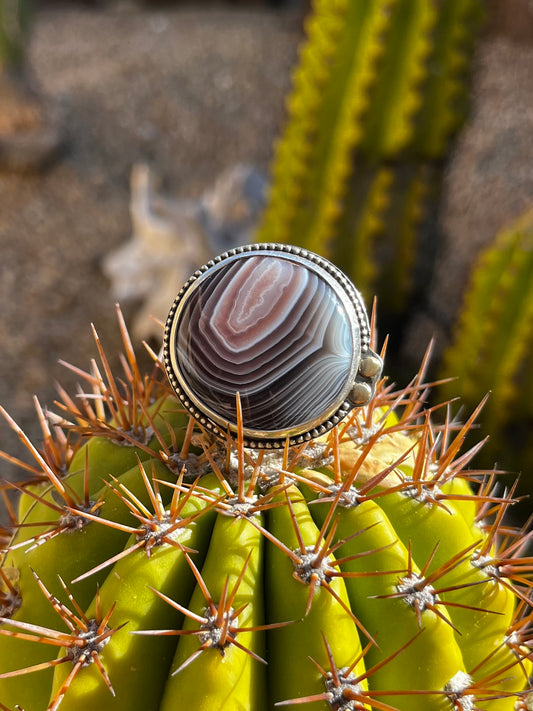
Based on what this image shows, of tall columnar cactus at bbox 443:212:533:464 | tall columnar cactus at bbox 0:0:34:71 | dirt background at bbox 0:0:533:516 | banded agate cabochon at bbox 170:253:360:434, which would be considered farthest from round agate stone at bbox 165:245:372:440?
tall columnar cactus at bbox 0:0:34:71

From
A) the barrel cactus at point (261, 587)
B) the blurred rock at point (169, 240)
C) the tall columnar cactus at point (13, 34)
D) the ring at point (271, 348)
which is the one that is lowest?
the blurred rock at point (169, 240)

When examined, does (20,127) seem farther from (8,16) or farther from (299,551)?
(299,551)

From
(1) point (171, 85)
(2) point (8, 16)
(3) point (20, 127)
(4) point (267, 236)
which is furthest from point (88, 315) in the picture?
(1) point (171, 85)

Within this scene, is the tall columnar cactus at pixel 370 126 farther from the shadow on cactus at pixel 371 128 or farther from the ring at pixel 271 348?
the ring at pixel 271 348

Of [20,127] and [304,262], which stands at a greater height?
[304,262]

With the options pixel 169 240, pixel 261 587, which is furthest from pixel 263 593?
pixel 169 240

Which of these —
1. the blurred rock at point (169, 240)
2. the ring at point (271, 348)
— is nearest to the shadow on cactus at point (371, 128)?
the blurred rock at point (169, 240)

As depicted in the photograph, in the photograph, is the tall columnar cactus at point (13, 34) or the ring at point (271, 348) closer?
the ring at point (271, 348)

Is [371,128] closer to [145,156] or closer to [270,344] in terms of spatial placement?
[270,344]
